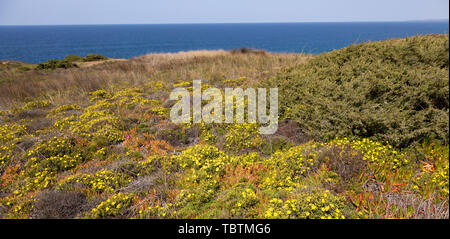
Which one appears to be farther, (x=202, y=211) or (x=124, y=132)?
(x=124, y=132)

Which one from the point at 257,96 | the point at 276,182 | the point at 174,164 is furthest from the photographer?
the point at 257,96

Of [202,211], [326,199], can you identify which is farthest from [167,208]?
[326,199]

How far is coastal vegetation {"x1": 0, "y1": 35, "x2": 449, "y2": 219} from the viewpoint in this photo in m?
3.62

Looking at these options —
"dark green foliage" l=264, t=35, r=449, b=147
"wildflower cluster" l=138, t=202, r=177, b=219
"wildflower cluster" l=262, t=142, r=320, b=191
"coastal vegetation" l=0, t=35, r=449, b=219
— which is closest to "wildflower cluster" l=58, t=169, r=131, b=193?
"coastal vegetation" l=0, t=35, r=449, b=219

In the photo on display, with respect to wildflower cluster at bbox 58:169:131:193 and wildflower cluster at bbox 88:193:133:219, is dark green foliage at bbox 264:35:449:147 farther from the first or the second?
wildflower cluster at bbox 58:169:131:193

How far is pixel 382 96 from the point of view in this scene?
5262 mm

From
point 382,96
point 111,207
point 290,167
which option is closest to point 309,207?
point 290,167

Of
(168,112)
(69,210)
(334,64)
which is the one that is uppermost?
(334,64)

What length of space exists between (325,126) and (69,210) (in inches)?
211

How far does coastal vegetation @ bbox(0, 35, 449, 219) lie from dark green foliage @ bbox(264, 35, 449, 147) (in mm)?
26

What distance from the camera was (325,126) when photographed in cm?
534

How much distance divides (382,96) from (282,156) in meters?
2.81

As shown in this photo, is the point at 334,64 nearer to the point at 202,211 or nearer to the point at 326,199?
the point at 326,199

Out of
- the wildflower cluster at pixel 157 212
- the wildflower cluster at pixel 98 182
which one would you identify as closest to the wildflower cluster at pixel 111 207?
the wildflower cluster at pixel 157 212
